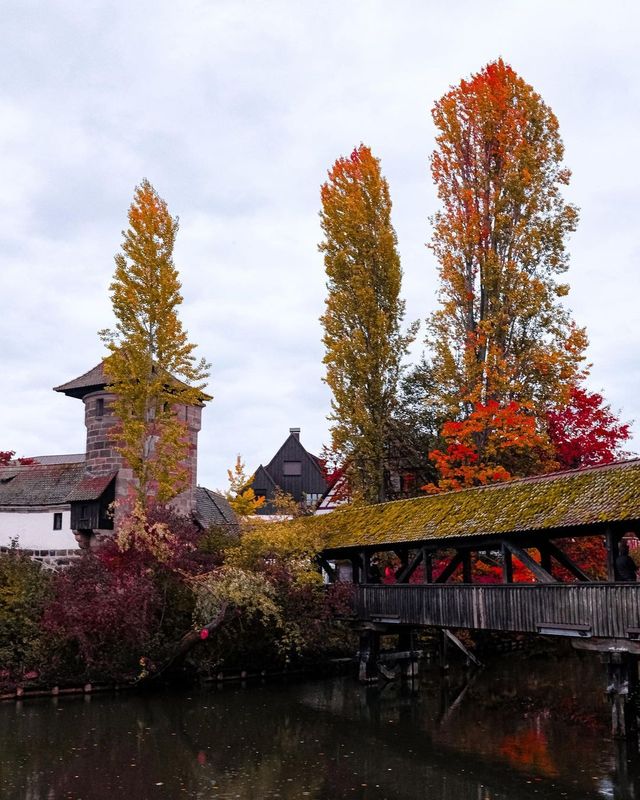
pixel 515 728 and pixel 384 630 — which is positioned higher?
pixel 384 630

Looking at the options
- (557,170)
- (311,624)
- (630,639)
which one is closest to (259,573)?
(311,624)

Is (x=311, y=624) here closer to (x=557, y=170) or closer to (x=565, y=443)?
(x=565, y=443)

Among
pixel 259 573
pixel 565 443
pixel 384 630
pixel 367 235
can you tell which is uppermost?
pixel 367 235

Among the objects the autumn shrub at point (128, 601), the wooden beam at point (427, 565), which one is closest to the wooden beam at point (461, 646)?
the wooden beam at point (427, 565)

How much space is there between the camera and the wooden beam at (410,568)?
22531mm

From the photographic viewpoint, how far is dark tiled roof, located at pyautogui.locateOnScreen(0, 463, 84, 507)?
3008 cm

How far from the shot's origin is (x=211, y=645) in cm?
2459

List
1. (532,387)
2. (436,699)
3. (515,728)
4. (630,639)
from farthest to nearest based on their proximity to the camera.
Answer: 1. (532,387)
2. (436,699)
3. (515,728)
4. (630,639)

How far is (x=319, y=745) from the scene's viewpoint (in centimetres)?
1608

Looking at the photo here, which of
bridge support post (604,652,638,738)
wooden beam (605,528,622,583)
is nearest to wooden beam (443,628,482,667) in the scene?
bridge support post (604,652,638,738)

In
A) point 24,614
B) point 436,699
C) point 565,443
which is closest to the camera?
point 436,699

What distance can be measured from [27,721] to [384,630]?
9.72 meters

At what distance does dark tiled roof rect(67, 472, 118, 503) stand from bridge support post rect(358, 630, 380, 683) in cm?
981

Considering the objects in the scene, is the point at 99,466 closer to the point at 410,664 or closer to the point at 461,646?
the point at 410,664
